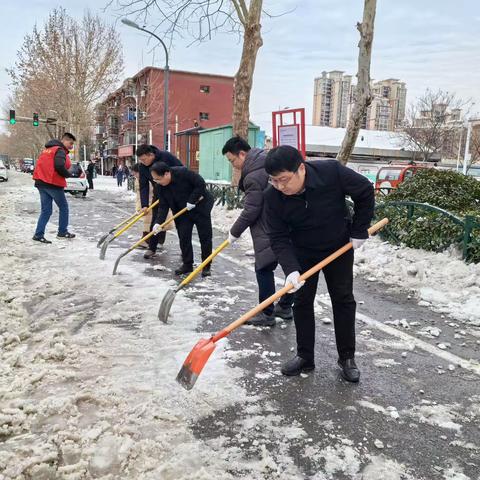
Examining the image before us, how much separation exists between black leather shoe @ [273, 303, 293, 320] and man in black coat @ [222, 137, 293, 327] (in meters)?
0.14

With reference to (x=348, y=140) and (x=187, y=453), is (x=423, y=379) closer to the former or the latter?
(x=187, y=453)

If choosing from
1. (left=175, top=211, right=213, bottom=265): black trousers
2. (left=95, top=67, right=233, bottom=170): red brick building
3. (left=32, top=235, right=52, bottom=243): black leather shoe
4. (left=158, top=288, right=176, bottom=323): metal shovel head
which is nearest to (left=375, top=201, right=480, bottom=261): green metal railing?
(left=175, top=211, right=213, bottom=265): black trousers

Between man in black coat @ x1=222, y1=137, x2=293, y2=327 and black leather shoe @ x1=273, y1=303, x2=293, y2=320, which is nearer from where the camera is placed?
A: man in black coat @ x1=222, y1=137, x2=293, y2=327

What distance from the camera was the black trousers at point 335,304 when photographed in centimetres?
312

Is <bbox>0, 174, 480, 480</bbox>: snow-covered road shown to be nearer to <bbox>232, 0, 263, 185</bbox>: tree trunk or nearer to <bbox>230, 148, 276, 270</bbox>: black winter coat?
<bbox>230, 148, 276, 270</bbox>: black winter coat

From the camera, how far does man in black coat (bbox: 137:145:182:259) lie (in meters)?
6.54

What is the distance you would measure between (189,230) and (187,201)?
0.39 meters

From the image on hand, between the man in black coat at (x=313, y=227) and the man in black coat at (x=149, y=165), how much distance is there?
365cm

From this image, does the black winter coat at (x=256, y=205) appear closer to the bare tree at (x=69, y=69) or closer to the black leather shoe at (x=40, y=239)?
the black leather shoe at (x=40, y=239)

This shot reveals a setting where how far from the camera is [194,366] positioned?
9.18 ft

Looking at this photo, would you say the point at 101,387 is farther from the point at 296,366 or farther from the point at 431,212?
the point at 431,212

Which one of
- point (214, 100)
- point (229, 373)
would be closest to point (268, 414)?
point (229, 373)

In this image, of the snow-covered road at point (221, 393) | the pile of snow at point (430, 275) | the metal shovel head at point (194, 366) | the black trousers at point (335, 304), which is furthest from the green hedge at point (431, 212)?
the metal shovel head at point (194, 366)

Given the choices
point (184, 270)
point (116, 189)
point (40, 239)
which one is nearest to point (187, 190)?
point (184, 270)
